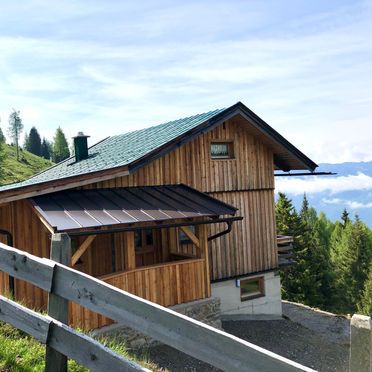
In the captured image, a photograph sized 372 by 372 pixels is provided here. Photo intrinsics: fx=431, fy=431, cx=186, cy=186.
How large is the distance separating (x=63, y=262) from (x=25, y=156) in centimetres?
11345

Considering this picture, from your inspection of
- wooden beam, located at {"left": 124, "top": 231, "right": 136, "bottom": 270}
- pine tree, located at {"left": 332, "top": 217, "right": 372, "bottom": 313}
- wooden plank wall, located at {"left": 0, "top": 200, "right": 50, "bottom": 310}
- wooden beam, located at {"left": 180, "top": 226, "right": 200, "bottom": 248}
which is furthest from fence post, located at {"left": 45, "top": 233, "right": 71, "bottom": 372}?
pine tree, located at {"left": 332, "top": 217, "right": 372, "bottom": 313}

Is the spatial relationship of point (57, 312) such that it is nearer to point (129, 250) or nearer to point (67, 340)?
point (67, 340)

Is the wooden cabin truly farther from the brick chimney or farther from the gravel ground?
the gravel ground

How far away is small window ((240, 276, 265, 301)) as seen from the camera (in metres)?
16.0

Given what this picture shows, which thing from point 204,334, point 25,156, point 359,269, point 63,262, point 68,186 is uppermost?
point 25,156

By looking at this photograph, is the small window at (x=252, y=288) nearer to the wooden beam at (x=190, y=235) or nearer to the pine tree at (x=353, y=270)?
the wooden beam at (x=190, y=235)

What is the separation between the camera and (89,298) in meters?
3.46

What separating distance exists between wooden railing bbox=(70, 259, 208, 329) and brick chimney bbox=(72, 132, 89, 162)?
7.44 m

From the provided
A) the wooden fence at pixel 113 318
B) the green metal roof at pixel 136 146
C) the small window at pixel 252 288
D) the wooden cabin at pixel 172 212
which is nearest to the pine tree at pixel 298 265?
the wooden cabin at pixel 172 212

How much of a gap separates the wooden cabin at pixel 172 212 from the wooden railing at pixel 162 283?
0.09 feet

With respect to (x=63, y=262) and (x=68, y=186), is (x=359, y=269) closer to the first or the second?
(x=68, y=186)

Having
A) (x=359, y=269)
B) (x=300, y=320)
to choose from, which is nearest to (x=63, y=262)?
(x=300, y=320)

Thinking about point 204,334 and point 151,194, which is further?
point 151,194

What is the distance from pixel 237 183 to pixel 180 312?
5.85 meters
